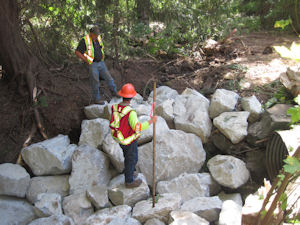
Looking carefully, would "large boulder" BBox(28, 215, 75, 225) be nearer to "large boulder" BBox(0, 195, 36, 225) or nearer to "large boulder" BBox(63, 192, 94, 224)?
"large boulder" BBox(63, 192, 94, 224)

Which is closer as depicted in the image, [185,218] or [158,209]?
[185,218]

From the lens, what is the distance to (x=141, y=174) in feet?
14.5

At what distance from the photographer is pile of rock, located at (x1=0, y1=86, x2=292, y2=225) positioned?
3.75 meters

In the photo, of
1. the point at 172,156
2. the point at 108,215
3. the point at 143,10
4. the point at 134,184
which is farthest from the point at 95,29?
the point at 108,215

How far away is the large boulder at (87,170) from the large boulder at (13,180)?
2.54ft

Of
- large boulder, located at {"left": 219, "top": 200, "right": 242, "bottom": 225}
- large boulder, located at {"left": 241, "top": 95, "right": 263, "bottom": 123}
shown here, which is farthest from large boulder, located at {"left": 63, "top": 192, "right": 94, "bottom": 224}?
large boulder, located at {"left": 241, "top": 95, "right": 263, "bottom": 123}

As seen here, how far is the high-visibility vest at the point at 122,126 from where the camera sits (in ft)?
11.7

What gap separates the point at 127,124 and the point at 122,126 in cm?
8

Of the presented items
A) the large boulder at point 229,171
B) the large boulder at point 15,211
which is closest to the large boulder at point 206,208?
the large boulder at point 229,171

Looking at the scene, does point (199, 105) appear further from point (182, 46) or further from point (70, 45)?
point (70, 45)

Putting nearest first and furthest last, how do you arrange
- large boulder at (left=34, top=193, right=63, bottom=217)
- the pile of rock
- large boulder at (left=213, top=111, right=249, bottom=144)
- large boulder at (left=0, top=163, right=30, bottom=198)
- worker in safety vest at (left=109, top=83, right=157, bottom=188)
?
1. worker in safety vest at (left=109, top=83, right=157, bottom=188)
2. the pile of rock
3. large boulder at (left=34, top=193, right=63, bottom=217)
4. large boulder at (left=0, top=163, right=30, bottom=198)
5. large boulder at (left=213, top=111, right=249, bottom=144)

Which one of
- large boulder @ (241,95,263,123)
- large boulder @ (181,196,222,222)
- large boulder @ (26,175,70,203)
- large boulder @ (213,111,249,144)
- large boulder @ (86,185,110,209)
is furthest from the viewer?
large boulder @ (241,95,263,123)

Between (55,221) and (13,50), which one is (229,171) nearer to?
(55,221)

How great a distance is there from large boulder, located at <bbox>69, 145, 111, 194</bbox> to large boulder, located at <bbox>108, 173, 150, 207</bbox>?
14.1 inches
